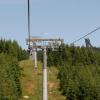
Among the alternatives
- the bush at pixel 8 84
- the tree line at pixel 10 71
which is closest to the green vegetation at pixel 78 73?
the tree line at pixel 10 71

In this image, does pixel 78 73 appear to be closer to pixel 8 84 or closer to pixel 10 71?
pixel 10 71

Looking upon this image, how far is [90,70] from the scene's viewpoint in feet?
317

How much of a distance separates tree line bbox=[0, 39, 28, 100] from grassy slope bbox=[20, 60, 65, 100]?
2851 mm

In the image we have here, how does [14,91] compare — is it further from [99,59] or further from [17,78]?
[99,59]

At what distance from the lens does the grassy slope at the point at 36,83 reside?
85.8 m

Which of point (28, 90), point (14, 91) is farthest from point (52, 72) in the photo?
point (14, 91)

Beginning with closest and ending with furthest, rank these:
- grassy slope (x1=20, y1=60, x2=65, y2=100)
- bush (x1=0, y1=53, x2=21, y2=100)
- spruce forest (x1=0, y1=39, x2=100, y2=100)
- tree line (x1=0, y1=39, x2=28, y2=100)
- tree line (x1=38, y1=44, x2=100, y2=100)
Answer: bush (x1=0, y1=53, x2=21, y2=100)
tree line (x1=0, y1=39, x2=28, y2=100)
spruce forest (x1=0, y1=39, x2=100, y2=100)
tree line (x1=38, y1=44, x2=100, y2=100)
grassy slope (x1=20, y1=60, x2=65, y2=100)

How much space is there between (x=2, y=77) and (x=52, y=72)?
117ft

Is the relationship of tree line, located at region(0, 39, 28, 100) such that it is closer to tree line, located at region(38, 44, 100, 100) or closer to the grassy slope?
the grassy slope

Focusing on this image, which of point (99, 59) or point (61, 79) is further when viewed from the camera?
point (99, 59)

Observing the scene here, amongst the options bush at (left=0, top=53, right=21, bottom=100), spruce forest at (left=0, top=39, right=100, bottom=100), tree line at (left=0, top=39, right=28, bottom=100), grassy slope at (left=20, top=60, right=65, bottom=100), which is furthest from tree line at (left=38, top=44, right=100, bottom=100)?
bush at (left=0, top=53, right=21, bottom=100)

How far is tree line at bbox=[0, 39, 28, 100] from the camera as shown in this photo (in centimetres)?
6856

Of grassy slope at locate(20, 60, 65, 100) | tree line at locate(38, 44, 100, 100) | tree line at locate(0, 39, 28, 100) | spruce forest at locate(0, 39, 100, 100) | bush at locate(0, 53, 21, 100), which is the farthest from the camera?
grassy slope at locate(20, 60, 65, 100)

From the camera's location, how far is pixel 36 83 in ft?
309
